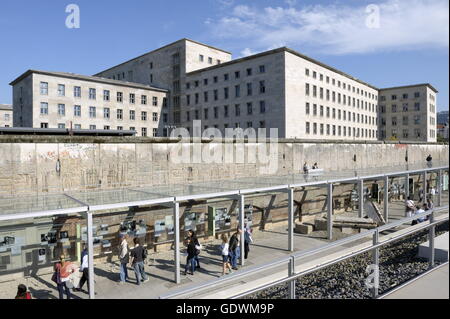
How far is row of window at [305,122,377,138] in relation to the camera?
51.1 m

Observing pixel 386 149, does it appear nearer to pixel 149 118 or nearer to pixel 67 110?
pixel 149 118

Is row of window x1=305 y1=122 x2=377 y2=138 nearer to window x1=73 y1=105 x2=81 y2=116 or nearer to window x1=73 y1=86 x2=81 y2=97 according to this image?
window x1=73 y1=105 x2=81 y2=116

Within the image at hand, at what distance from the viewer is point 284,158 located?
24.4m

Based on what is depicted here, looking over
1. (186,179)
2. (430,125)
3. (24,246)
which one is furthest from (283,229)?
(430,125)

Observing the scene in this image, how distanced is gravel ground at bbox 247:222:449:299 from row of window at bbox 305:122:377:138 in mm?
38685

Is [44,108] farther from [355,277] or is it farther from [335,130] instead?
[355,277]

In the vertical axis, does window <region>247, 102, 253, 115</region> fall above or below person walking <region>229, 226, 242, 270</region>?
above

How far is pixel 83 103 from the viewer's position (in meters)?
48.0

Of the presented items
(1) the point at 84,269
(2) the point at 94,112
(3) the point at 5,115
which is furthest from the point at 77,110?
(1) the point at 84,269

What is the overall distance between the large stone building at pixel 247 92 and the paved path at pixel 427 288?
41.1 meters

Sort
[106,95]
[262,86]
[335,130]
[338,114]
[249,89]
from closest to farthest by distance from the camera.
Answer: [262,86] < [249,89] < [106,95] < [335,130] < [338,114]

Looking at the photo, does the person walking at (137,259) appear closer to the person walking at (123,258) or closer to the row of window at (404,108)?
the person walking at (123,258)

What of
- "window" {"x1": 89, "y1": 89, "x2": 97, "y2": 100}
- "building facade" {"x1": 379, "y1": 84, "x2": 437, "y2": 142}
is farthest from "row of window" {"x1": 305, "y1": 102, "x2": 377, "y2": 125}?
"window" {"x1": 89, "y1": 89, "x2": 97, "y2": 100}

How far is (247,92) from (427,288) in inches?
1852
